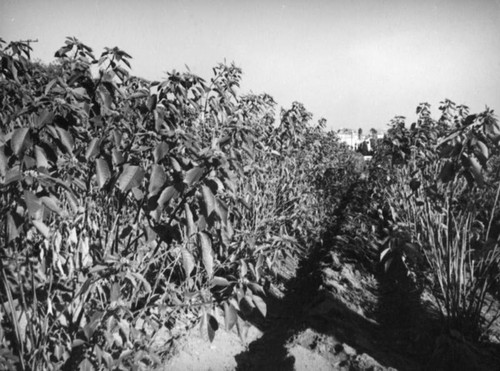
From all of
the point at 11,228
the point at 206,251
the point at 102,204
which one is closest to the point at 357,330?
the point at 206,251

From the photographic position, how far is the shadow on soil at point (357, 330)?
6.84 ft

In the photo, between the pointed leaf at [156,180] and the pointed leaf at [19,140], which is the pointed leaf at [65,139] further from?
the pointed leaf at [156,180]

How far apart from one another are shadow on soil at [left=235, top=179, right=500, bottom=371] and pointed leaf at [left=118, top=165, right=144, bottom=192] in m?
1.63

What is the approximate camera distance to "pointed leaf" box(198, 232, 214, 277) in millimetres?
1092

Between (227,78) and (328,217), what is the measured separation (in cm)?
424

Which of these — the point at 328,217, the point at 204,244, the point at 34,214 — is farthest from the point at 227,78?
the point at 328,217

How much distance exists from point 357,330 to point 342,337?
0.76 feet

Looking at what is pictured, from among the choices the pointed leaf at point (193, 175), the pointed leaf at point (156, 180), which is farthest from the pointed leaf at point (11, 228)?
the pointed leaf at point (193, 175)

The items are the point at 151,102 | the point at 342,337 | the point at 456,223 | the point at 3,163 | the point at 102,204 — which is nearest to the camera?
the point at 3,163

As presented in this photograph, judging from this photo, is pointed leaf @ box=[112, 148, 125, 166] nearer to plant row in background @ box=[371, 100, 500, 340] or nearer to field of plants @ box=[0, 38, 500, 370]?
field of plants @ box=[0, 38, 500, 370]

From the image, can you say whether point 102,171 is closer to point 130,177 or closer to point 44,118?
point 130,177

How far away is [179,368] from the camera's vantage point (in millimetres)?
1966

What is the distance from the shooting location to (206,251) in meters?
1.12

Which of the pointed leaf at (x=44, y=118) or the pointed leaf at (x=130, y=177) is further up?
the pointed leaf at (x=44, y=118)
